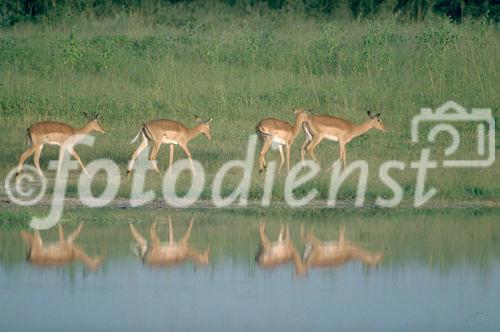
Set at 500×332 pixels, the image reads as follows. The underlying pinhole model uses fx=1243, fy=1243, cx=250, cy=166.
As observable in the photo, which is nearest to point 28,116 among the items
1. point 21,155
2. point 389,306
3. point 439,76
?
point 21,155

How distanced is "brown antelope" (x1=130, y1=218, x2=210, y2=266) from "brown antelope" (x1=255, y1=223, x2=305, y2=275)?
1.53 ft

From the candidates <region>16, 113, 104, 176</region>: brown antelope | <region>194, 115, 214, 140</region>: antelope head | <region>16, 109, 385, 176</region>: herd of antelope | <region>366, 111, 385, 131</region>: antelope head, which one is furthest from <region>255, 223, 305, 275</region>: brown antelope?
<region>366, 111, 385, 131</region>: antelope head

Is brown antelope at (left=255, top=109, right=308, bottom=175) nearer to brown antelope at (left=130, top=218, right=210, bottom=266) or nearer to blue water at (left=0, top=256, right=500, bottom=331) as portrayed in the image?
brown antelope at (left=130, top=218, right=210, bottom=266)

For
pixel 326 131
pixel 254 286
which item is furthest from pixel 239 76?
pixel 254 286

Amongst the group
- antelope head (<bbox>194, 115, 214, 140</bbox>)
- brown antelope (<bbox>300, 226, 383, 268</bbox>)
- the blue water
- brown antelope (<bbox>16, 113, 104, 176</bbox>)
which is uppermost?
antelope head (<bbox>194, 115, 214, 140</bbox>)

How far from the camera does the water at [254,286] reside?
8.20m

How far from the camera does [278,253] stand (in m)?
10.4

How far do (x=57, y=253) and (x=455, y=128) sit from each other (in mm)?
8937

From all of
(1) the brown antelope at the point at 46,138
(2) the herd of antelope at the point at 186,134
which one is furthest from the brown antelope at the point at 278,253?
(1) the brown antelope at the point at 46,138

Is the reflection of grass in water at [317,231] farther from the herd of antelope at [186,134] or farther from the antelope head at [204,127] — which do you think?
the antelope head at [204,127]

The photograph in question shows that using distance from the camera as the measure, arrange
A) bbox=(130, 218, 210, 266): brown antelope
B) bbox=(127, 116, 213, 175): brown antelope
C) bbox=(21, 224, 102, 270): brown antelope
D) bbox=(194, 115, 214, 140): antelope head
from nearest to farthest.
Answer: bbox=(21, 224, 102, 270): brown antelope < bbox=(130, 218, 210, 266): brown antelope < bbox=(127, 116, 213, 175): brown antelope < bbox=(194, 115, 214, 140): antelope head

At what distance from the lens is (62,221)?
11.7m

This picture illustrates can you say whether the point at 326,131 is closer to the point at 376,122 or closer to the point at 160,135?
the point at 376,122

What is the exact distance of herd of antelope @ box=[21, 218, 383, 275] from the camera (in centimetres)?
1005
